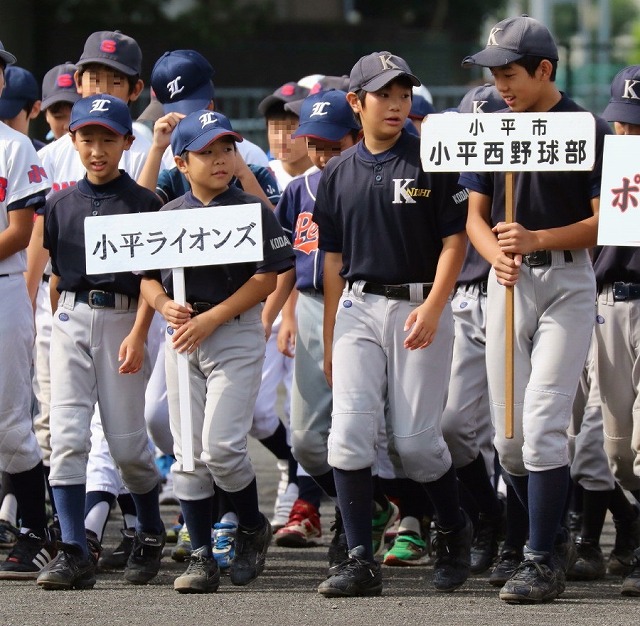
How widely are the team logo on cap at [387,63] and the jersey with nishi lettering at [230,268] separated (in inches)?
29.9

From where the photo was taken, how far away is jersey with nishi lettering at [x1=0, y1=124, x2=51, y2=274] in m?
6.70

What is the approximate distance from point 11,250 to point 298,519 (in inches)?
85.5

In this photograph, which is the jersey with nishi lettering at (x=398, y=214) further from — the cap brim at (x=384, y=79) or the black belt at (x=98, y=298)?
the black belt at (x=98, y=298)

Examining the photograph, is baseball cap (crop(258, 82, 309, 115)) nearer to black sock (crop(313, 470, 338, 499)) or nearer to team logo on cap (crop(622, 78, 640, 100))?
black sock (crop(313, 470, 338, 499))

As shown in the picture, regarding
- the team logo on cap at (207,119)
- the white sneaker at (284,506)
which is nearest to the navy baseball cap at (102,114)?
the team logo on cap at (207,119)

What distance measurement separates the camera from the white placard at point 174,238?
6.26 meters

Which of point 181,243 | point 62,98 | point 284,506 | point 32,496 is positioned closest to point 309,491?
point 284,506

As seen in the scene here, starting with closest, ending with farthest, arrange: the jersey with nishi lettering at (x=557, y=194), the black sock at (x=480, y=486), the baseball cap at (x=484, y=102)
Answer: the jersey with nishi lettering at (x=557, y=194)
the black sock at (x=480, y=486)
the baseball cap at (x=484, y=102)

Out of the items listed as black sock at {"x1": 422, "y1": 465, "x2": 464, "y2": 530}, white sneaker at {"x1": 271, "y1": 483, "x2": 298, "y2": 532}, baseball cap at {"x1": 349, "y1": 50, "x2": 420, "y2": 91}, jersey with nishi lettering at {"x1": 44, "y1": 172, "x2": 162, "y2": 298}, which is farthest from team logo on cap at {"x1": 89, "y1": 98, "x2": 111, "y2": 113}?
white sneaker at {"x1": 271, "y1": 483, "x2": 298, "y2": 532}

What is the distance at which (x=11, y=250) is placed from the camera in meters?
6.63

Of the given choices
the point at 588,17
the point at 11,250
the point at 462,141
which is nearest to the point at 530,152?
the point at 462,141

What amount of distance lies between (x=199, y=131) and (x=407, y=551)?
2.20 meters

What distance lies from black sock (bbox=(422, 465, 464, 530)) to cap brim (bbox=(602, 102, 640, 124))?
5.30ft

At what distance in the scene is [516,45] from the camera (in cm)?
609
